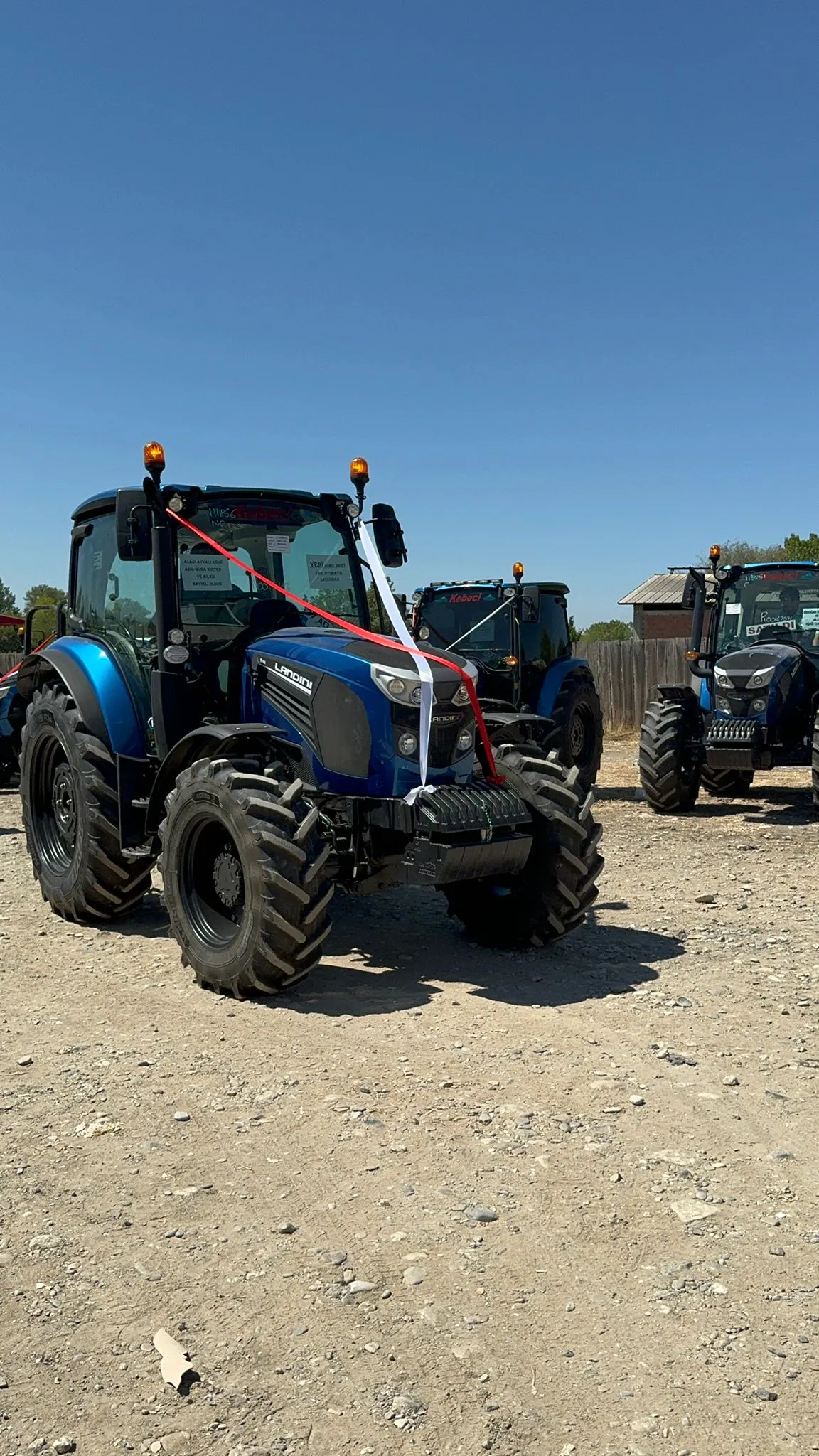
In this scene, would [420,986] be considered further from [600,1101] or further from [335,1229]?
[335,1229]

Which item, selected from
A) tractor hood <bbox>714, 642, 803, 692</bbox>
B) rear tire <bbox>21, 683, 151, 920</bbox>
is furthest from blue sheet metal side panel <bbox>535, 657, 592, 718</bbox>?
rear tire <bbox>21, 683, 151, 920</bbox>

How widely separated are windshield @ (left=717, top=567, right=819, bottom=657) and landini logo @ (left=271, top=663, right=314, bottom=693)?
747 cm

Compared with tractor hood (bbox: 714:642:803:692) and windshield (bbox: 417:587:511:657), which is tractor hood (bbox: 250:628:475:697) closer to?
tractor hood (bbox: 714:642:803:692)

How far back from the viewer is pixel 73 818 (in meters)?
7.38

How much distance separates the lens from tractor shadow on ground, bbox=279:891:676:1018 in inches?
221

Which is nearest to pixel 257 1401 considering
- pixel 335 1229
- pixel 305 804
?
pixel 335 1229

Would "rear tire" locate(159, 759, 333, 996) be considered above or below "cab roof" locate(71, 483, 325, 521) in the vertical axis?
below

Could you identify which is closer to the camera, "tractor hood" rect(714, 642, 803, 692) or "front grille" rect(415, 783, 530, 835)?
"front grille" rect(415, 783, 530, 835)

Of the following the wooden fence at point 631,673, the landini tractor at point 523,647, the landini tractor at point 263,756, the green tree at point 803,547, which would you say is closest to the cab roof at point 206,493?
the landini tractor at point 263,756

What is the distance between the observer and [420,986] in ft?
19.1

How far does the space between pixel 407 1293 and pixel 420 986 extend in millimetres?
2687

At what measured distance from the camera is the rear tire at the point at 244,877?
5242 mm

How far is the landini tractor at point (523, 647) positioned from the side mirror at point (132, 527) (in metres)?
6.60

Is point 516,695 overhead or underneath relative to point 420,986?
overhead
